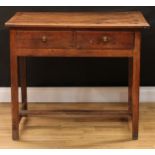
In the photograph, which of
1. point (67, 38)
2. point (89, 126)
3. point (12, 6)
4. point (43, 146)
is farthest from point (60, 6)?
point (43, 146)

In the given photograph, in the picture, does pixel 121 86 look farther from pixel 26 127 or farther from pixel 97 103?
pixel 26 127

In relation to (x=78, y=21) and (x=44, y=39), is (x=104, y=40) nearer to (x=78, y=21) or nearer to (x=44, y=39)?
(x=78, y=21)

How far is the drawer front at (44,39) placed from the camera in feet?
6.01

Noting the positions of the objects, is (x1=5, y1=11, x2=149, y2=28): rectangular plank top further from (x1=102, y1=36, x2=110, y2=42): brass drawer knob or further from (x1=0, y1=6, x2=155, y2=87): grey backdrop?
(x1=0, y1=6, x2=155, y2=87): grey backdrop

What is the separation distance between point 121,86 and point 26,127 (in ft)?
2.92

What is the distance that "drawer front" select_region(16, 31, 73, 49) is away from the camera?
1830mm

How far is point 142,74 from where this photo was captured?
2.67 m

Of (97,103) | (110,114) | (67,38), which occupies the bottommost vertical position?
(97,103)

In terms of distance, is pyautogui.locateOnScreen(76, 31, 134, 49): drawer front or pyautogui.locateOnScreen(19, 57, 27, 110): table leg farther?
pyautogui.locateOnScreen(19, 57, 27, 110): table leg

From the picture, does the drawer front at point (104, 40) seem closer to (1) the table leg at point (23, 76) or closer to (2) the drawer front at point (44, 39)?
(2) the drawer front at point (44, 39)

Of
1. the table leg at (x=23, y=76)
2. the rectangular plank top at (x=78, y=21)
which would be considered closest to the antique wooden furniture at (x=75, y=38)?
the rectangular plank top at (x=78, y=21)

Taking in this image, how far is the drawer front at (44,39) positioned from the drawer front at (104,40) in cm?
6

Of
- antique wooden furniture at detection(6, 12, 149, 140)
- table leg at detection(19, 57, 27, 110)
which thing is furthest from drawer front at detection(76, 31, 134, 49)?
table leg at detection(19, 57, 27, 110)

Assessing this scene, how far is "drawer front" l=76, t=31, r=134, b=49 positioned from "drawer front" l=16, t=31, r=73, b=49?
62 mm
